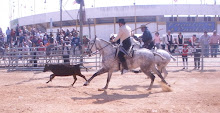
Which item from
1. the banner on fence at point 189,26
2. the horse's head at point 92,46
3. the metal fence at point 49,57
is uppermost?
the banner on fence at point 189,26

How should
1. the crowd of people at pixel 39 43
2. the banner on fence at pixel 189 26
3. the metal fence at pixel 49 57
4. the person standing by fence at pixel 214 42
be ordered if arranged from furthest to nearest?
the banner on fence at pixel 189 26
the crowd of people at pixel 39 43
the metal fence at pixel 49 57
the person standing by fence at pixel 214 42

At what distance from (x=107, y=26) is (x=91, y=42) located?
30669 millimetres

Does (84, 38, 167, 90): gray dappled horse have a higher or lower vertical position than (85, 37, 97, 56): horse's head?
lower

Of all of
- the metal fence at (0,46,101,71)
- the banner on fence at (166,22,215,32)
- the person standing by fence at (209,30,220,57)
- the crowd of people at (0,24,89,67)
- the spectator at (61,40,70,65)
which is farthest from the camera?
the banner on fence at (166,22,215,32)

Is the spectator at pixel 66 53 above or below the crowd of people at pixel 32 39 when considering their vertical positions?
below

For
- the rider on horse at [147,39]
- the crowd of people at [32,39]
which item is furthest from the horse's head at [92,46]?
the crowd of people at [32,39]

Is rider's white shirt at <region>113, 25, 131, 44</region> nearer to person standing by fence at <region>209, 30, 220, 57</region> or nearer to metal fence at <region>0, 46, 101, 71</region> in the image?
metal fence at <region>0, 46, 101, 71</region>

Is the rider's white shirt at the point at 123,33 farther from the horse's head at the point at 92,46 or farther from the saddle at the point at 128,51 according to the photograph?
the horse's head at the point at 92,46

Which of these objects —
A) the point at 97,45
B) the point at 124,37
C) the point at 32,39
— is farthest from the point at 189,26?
the point at 97,45

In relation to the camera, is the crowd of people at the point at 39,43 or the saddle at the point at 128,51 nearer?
the saddle at the point at 128,51

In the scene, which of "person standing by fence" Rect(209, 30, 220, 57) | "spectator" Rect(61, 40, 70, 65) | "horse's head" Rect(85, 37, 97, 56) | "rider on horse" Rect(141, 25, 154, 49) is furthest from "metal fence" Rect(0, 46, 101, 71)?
"person standing by fence" Rect(209, 30, 220, 57)

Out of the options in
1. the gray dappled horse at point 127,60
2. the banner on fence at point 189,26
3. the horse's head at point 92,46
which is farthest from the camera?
the banner on fence at point 189,26

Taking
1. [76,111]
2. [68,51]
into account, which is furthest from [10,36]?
[76,111]

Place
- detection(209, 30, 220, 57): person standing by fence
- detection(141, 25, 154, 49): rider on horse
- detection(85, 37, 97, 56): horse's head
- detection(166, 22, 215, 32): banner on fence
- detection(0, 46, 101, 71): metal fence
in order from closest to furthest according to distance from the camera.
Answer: detection(85, 37, 97, 56): horse's head < detection(141, 25, 154, 49): rider on horse < detection(209, 30, 220, 57): person standing by fence < detection(0, 46, 101, 71): metal fence < detection(166, 22, 215, 32): banner on fence
